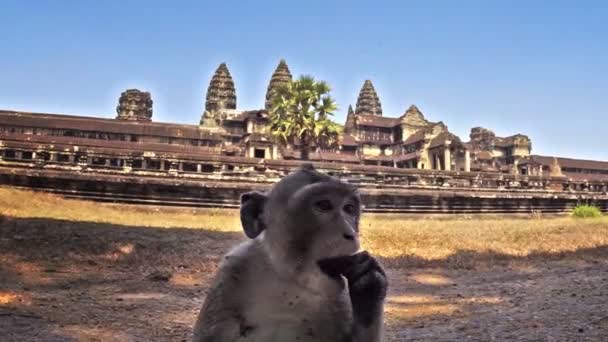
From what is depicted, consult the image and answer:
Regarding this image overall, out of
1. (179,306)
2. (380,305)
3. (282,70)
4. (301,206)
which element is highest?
(282,70)

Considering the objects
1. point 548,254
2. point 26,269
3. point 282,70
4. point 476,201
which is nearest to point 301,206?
point 26,269

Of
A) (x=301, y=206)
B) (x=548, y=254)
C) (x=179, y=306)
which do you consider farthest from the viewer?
(x=548, y=254)

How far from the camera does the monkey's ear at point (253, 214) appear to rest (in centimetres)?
196

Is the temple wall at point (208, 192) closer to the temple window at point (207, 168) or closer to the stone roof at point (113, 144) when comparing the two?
the temple window at point (207, 168)

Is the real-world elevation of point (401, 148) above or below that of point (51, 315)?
above

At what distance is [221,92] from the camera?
193ft

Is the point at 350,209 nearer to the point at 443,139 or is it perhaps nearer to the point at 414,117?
the point at 443,139

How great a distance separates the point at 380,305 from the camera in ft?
5.25

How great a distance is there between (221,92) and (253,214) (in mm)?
58375

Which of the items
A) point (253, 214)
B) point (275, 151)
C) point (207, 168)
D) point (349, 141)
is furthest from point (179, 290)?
point (349, 141)

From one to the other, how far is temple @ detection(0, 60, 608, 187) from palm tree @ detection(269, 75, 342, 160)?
302 centimetres

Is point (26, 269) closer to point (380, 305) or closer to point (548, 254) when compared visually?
point (380, 305)

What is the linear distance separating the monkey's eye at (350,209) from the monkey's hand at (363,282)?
237 millimetres

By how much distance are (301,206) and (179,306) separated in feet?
19.6
